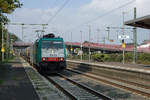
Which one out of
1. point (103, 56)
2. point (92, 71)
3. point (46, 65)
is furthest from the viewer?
point (103, 56)

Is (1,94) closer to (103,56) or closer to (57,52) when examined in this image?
(57,52)

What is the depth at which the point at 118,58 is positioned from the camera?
1967 inches

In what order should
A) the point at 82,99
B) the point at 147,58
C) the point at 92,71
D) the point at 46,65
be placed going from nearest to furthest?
the point at 82,99, the point at 46,65, the point at 92,71, the point at 147,58

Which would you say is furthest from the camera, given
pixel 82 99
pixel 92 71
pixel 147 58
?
pixel 147 58

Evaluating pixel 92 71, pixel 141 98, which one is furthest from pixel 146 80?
pixel 92 71

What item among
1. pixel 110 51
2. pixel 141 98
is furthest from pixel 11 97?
pixel 110 51

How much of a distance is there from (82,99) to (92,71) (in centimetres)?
1387

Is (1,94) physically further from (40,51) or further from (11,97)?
(40,51)

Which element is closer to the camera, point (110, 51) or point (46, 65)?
point (46, 65)

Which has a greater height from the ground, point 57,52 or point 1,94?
point 57,52

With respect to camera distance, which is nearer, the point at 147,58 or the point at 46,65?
the point at 46,65

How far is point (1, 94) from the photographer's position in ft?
36.1

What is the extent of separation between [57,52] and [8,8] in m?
6.41

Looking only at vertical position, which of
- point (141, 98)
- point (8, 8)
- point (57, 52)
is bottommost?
point (141, 98)
